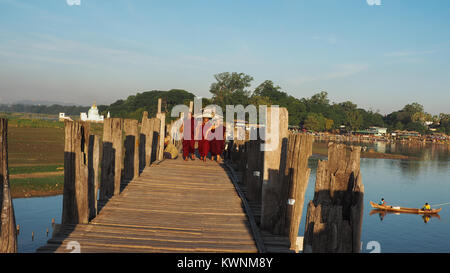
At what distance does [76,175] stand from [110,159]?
1.85 metres

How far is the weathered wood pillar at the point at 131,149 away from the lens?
9.26 meters

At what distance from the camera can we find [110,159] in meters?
7.80

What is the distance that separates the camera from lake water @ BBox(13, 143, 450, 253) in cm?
2067

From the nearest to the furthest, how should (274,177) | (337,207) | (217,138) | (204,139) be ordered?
(337,207)
(274,177)
(204,139)
(217,138)

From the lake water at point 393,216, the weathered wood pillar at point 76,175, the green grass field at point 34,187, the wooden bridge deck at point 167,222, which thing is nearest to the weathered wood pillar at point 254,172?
the wooden bridge deck at point 167,222

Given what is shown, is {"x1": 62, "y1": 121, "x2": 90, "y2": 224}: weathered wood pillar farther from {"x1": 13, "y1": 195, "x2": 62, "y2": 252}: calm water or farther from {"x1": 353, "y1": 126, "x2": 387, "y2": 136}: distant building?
{"x1": 353, "y1": 126, "x2": 387, "y2": 136}: distant building

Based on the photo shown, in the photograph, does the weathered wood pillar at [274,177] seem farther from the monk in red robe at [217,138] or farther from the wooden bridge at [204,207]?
the monk in red robe at [217,138]

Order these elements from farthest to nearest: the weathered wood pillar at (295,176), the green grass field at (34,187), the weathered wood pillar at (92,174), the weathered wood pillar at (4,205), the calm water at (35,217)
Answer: the green grass field at (34,187), the calm water at (35,217), the weathered wood pillar at (92,174), the weathered wood pillar at (295,176), the weathered wood pillar at (4,205)

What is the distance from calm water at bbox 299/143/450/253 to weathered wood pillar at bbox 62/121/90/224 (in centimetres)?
1919

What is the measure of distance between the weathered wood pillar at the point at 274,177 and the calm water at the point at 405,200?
1761 cm

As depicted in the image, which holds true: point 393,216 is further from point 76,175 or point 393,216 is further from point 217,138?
point 76,175

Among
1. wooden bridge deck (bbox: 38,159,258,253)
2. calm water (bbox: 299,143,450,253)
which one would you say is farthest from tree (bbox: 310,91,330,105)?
wooden bridge deck (bbox: 38,159,258,253)

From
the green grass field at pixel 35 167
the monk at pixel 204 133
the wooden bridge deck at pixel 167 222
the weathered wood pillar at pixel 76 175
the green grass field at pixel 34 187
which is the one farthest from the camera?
the green grass field at pixel 35 167

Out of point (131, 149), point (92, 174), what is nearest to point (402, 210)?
point (131, 149)
